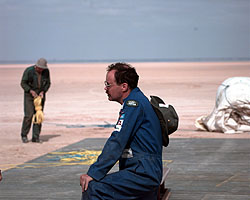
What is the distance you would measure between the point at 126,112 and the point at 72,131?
10.2m

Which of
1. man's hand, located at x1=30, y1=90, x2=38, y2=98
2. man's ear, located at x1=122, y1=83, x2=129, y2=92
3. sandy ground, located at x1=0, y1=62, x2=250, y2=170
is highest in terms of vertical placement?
man's ear, located at x1=122, y1=83, x2=129, y2=92

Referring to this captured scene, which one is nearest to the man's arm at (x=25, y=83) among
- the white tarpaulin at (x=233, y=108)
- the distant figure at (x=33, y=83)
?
the distant figure at (x=33, y=83)

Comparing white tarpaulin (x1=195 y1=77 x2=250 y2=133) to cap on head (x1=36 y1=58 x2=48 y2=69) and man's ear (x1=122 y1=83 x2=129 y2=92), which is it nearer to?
cap on head (x1=36 y1=58 x2=48 y2=69)

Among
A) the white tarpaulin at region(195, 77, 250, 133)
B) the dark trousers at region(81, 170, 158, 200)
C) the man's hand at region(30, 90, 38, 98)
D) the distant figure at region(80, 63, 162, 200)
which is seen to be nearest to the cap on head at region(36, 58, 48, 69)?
the man's hand at region(30, 90, 38, 98)

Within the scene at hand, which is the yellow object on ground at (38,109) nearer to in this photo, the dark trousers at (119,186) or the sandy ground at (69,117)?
the sandy ground at (69,117)

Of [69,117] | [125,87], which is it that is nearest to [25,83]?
[69,117]

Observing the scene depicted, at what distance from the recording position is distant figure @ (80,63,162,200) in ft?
12.1

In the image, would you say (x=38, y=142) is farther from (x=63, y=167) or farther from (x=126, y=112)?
(x=126, y=112)

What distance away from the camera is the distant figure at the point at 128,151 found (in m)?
3.69

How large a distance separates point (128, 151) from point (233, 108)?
8.18m

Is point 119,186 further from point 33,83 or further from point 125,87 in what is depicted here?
point 33,83

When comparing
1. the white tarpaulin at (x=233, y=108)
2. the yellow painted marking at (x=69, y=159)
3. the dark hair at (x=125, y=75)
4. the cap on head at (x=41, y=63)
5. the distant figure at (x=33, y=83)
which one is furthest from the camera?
the white tarpaulin at (x=233, y=108)

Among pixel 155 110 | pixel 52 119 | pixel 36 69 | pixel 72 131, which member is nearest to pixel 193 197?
pixel 155 110

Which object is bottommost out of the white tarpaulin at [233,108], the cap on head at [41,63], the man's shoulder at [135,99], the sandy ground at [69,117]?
the sandy ground at [69,117]
